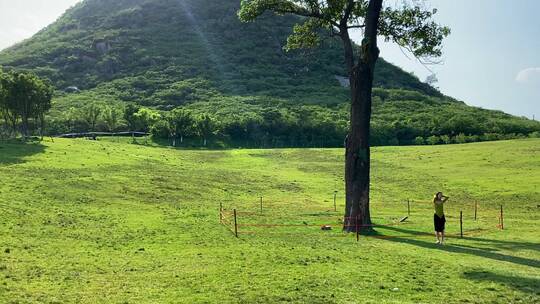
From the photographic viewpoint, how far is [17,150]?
60125 millimetres

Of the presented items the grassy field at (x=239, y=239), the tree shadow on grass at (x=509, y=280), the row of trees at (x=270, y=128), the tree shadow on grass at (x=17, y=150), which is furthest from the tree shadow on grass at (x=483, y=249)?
the row of trees at (x=270, y=128)

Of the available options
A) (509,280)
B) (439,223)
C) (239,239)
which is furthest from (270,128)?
(509,280)

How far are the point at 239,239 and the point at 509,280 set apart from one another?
13.2 meters

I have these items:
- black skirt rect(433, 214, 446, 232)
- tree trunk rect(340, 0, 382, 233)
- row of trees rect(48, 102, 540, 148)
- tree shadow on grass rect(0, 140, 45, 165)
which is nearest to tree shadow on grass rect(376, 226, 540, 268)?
black skirt rect(433, 214, 446, 232)

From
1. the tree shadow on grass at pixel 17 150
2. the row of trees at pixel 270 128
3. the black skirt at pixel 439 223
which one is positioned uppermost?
the row of trees at pixel 270 128

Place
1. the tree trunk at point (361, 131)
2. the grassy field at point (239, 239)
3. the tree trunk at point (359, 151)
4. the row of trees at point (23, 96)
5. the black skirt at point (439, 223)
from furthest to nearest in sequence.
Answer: the row of trees at point (23, 96) → the tree trunk at point (359, 151) → the tree trunk at point (361, 131) → the black skirt at point (439, 223) → the grassy field at point (239, 239)

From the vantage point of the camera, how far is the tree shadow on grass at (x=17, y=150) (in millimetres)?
52756

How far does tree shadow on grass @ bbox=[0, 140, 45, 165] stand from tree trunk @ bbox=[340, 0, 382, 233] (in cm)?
3662

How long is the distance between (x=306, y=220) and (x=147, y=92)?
564 ft

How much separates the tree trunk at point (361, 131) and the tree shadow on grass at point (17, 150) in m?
36.6

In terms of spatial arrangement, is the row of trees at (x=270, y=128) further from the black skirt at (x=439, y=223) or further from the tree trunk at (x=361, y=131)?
the black skirt at (x=439, y=223)

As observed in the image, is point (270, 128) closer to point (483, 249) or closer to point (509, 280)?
point (483, 249)

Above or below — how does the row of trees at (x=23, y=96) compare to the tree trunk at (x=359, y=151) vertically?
above

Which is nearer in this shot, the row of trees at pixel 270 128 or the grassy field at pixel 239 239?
the grassy field at pixel 239 239
